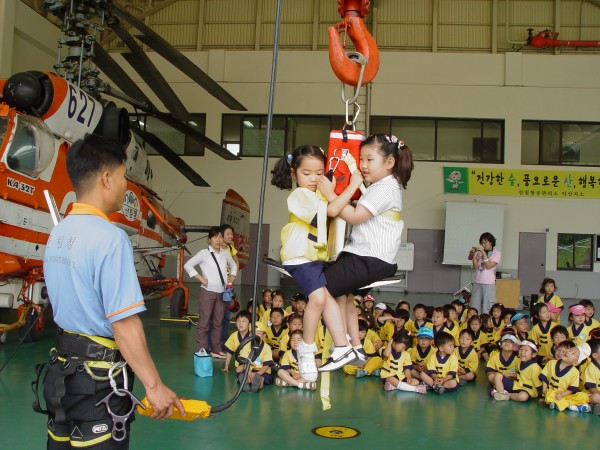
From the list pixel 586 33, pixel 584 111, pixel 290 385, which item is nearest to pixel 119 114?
pixel 290 385

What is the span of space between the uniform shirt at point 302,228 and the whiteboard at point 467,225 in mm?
13108

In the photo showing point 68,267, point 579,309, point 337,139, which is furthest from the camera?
point 579,309

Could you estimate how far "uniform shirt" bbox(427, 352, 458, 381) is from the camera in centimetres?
573

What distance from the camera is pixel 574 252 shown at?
1569cm

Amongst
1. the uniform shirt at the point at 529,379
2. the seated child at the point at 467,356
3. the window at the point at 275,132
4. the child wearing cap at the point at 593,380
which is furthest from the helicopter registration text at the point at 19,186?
the window at the point at 275,132

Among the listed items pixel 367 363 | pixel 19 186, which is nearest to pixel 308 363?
pixel 367 363

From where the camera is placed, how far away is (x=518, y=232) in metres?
15.7

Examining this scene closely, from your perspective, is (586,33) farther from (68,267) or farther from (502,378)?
(68,267)

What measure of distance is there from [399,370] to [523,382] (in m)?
1.15

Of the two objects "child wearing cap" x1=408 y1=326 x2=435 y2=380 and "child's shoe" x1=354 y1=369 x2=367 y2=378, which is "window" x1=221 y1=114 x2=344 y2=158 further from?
"child's shoe" x1=354 y1=369 x2=367 y2=378

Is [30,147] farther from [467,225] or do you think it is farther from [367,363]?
[467,225]

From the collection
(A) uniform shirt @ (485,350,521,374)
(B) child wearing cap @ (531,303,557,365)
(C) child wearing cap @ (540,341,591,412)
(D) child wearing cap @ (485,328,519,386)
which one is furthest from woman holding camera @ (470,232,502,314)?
(C) child wearing cap @ (540,341,591,412)

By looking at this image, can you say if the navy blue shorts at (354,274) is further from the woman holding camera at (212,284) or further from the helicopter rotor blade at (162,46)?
the helicopter rotor blade at (162,46)

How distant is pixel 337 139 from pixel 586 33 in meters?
16.3
